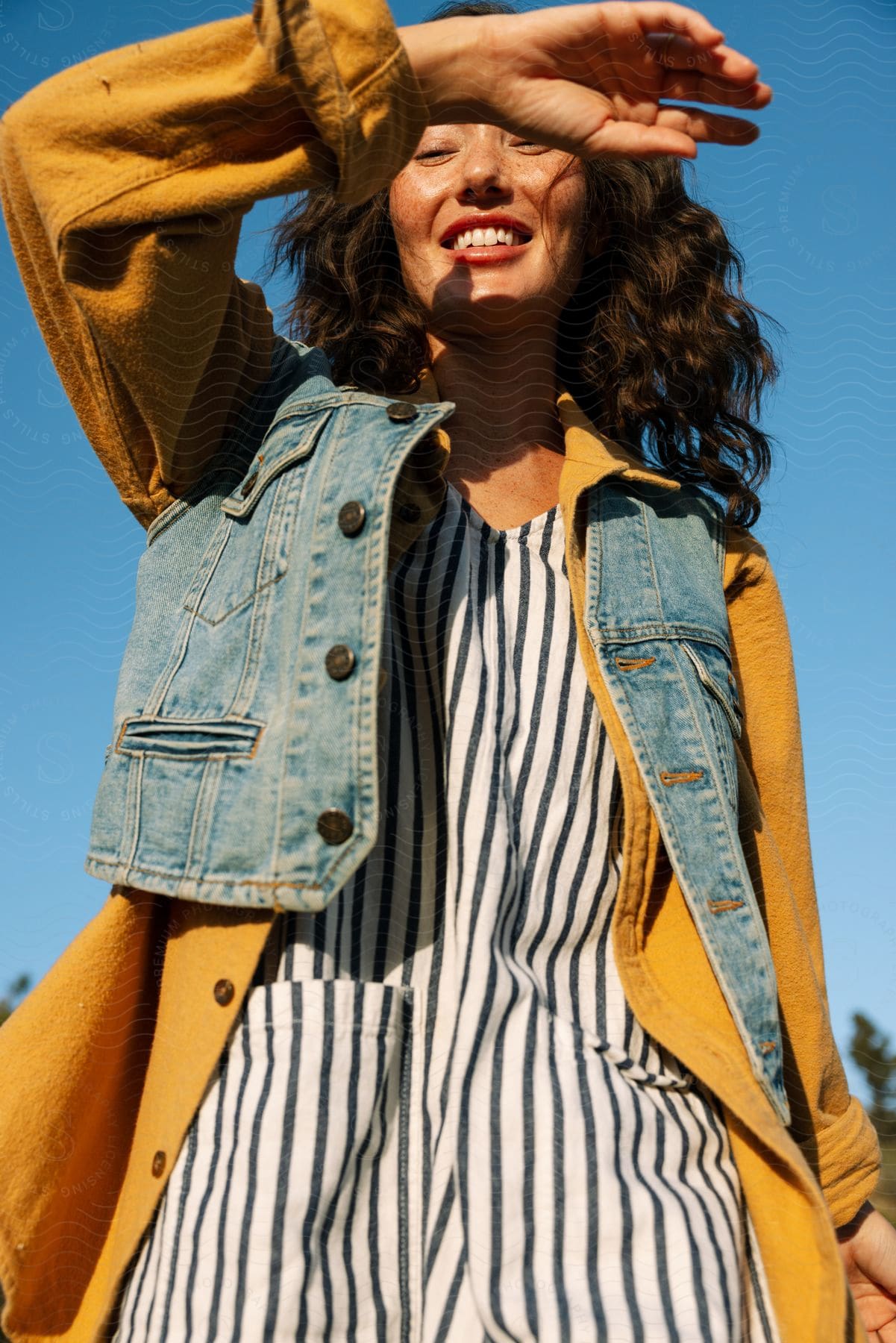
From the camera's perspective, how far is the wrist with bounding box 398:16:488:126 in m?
0.90

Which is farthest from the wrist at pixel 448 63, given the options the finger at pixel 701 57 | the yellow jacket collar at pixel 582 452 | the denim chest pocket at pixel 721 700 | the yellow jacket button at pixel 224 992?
the yellow jacket button at pixel 224 992

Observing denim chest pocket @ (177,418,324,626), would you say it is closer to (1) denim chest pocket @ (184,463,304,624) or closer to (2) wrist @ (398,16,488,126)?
(1) denim chest pocket @ (184,463,304,624)

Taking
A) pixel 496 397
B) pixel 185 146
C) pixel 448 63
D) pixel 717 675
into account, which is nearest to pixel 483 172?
pixel 496 397

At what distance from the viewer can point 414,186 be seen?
128 cm

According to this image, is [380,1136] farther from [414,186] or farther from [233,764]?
[414,186]

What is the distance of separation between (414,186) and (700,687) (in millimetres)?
597

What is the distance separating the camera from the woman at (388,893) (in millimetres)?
821

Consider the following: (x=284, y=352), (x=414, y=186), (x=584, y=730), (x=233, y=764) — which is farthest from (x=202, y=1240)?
(x=414, y=186)

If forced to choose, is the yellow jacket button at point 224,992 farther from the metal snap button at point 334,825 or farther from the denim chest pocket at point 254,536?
the denim chest pocket at point 254,536

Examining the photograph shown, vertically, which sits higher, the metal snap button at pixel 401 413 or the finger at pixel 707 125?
the finger at pixel 707 125

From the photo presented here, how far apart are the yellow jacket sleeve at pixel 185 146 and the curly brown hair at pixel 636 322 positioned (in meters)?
0.46

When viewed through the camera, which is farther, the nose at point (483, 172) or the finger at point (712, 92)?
the nose at point (483, 172)

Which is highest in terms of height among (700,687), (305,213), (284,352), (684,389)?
(305,213)

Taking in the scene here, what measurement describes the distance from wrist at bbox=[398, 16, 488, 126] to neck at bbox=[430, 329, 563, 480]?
39 cm
